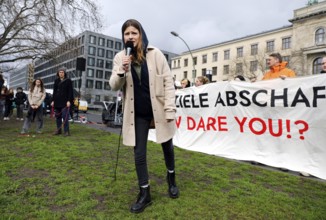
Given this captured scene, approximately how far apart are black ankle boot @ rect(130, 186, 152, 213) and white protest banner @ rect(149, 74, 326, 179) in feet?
10.1

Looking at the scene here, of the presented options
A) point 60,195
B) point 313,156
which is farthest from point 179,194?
point 313,156

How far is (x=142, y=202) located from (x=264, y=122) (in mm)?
3508

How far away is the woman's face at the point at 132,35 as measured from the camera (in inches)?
114

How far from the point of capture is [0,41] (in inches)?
546

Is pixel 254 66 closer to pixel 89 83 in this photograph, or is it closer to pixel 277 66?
pixel 277 66

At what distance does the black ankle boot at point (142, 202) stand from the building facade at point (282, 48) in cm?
3272

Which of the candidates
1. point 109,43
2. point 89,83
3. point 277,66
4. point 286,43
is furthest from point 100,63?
point 277,66

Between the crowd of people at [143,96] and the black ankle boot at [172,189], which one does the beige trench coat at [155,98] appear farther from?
the black ankle boot at [172,189]

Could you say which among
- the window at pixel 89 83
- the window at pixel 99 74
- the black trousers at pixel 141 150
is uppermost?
the window at pixel 99 74

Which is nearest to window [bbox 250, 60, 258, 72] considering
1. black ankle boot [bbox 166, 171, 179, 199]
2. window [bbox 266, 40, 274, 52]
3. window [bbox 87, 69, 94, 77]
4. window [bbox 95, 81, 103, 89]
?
window [bbox 266, 40, 274, 52]

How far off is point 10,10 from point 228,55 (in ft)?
177

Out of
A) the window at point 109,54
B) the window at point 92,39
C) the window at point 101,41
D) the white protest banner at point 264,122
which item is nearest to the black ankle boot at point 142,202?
the white protest banner at point 264,122

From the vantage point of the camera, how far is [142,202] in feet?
9.02

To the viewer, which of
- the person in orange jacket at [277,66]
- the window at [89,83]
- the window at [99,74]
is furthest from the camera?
the window at [99,74]
